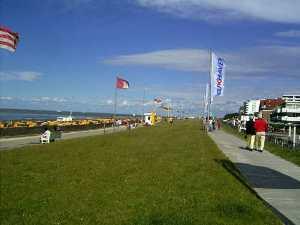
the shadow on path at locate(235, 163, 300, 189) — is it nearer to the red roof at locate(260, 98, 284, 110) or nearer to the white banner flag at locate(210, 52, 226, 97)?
the white banner flag at locate(210, 52, 226, 97)

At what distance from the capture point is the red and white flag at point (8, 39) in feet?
50.5

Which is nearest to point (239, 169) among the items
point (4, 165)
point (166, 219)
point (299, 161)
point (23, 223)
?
point (299, 161)

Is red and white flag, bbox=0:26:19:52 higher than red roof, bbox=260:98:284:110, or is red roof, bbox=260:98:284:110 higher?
red roof, bbox=260:98:284:110

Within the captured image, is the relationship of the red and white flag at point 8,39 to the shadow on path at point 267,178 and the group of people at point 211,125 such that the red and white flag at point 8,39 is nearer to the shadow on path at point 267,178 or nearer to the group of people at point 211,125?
the shadow on path at point 267,178

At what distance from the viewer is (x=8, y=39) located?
15.6m

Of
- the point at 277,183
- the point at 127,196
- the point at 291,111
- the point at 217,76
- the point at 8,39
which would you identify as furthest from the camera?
the point at 291,111

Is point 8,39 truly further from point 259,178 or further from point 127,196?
point 259,178

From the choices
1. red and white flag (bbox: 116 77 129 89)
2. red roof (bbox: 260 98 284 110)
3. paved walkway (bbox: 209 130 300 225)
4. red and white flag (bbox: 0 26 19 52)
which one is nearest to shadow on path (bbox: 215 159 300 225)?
paved walkway (bbox: 209 130 300 225)

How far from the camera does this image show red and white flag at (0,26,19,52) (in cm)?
1541

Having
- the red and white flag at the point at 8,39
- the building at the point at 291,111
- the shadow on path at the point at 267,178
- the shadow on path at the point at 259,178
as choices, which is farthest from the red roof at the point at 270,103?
the red and white flag at the point at 8,39

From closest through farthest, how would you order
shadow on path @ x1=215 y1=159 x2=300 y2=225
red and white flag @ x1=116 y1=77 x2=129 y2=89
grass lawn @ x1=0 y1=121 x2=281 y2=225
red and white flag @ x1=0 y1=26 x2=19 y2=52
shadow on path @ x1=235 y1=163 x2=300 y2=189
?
1. grass lawn @ x1=0 y1=121 x2=281 y2=225
2. shadow on path @ x1=215 y1=159 x2=300 y2=225
3. shadow on path @ x1=235 y1=163 x2=300 y2=189
4. red and white flag @ x1=0 y1=26 x2=19 y2=52
5. red and white flag @ x1=116 y1=77 x2=129 y2=89

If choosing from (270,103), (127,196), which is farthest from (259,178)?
(270,103)

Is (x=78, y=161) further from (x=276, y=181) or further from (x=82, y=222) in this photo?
(x=82, y=222)

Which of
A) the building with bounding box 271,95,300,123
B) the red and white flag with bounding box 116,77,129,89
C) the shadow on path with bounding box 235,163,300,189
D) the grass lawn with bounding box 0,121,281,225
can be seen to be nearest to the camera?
the grass lawn with bounding box 0,121,281,225
